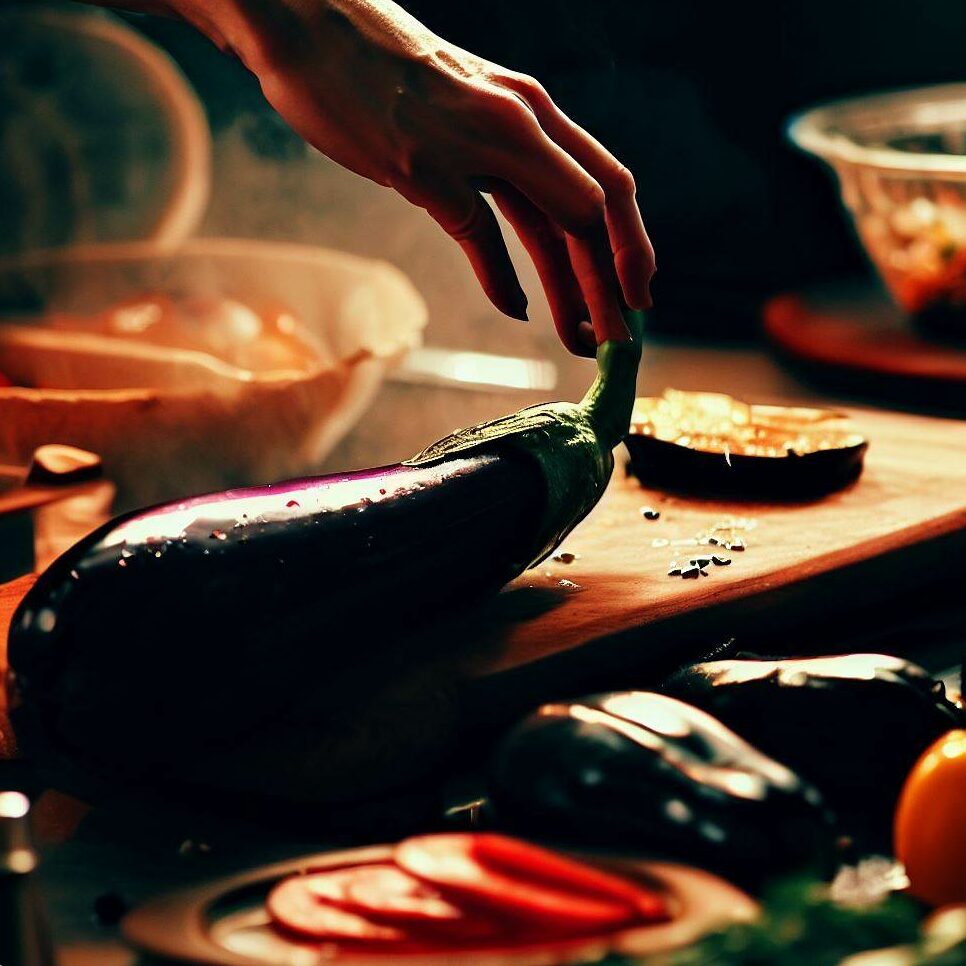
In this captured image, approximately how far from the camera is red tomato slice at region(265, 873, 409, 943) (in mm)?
→ 705

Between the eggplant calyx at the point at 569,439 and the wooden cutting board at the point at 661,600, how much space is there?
0.06m

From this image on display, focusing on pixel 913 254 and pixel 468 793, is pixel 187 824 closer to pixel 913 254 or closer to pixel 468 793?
pixel 468 793

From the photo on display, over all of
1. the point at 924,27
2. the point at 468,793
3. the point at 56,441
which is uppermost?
the point at 924,27

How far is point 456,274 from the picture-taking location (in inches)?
85.4

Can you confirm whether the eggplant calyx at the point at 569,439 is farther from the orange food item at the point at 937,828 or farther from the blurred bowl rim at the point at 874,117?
the blurred bowl rim at the point at 874,117

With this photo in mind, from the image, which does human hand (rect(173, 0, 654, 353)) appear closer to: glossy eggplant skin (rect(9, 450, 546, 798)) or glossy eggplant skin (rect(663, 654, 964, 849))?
glossy eggplant skin (rect(9, 450, 546, 798))

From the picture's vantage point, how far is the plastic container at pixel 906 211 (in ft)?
6.63

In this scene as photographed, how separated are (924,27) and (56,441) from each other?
5.40 ft

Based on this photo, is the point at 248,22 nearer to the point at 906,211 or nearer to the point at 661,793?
the point at 661,793

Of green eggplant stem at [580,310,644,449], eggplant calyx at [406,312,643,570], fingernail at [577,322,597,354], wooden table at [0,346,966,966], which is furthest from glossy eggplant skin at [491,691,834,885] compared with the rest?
fingernail at [577,322,597,354]

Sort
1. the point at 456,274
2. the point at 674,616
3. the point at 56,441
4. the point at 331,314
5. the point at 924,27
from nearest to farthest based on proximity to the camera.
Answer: the point at 674,616, the point at 56,441, the point at 331,314, the point at 456,274, the point at 924,27

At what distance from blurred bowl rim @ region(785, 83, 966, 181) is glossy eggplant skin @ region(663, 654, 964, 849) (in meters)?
1.24

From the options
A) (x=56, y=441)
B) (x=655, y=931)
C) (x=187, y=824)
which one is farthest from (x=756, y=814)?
(x=56, y=441)

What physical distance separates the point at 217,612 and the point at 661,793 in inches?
11.5
